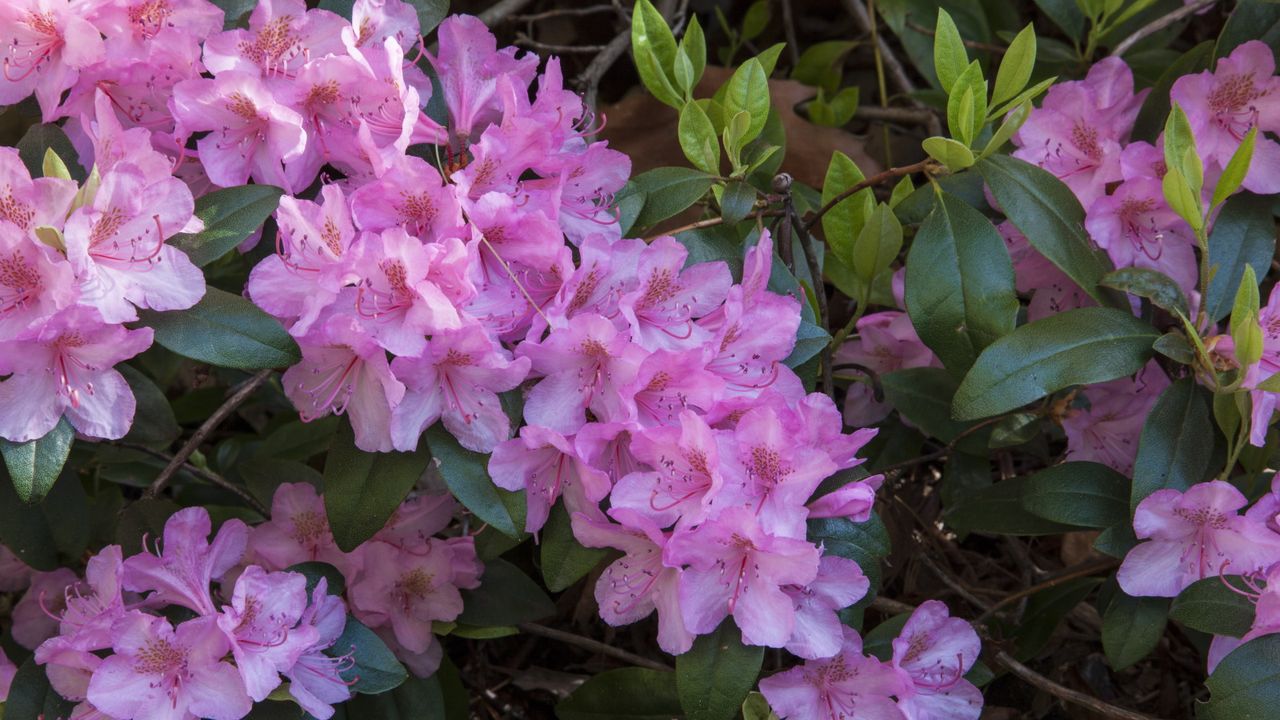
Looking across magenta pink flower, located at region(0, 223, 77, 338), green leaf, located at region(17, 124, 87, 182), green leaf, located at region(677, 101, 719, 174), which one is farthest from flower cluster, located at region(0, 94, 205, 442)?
green leaf, located at region(677, 101, 719, 174)

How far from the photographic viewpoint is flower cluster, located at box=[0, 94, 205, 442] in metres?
1.17

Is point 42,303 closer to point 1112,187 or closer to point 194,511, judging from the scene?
point 194,511

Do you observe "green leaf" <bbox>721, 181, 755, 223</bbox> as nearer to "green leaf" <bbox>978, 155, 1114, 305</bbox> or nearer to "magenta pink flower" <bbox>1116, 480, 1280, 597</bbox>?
"green leaf" <bbox>978, 155, 1114, 305</bbox>

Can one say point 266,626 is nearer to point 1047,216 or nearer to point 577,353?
point 577,353

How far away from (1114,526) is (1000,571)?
672 mm

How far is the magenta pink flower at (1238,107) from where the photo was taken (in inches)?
59.2

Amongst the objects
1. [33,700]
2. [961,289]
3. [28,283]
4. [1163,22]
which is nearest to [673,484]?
[961,289]

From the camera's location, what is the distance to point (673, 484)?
125cm

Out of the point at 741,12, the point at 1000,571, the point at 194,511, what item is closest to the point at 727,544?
the point at 194,511

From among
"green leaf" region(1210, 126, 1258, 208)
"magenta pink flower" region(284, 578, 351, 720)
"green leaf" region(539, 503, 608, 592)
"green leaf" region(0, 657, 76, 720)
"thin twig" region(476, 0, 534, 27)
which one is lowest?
"green leaf" region(0, 657, 76, 720)

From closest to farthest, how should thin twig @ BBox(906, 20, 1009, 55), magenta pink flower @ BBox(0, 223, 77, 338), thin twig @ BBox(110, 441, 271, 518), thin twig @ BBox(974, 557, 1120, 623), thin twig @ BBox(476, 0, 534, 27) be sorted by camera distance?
magenta pink flower @ BBox(0, 223, 77, 338) → thin twig @ BBox(974, 557, 1120, 623) → thin twig @ BBox(110, 441, 271, 518) → thin twig @ BBox(476, 0, 534, 27) → thin twig @ BBox(906, 20, 1009, 55)

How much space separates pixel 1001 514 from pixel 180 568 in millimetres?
992

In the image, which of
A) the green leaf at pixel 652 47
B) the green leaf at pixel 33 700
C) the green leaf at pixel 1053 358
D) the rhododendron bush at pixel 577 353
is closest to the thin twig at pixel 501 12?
A: the rhododendron bush at pixel 577 353

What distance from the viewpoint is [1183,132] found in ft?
4.61
